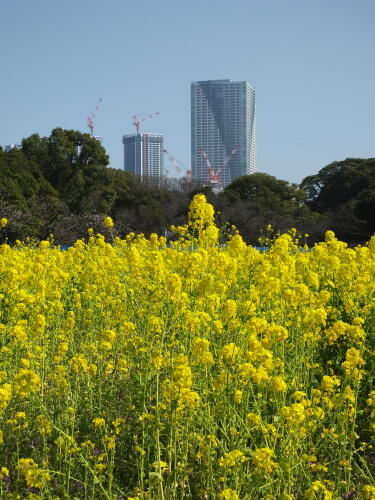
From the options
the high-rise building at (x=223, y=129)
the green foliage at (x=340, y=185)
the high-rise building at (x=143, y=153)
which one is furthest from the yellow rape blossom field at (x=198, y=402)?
the high-rise building at (x=143, y=153)

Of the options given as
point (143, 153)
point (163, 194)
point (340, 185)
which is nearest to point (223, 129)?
point (143, 153)

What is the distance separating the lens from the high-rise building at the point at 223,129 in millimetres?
79031

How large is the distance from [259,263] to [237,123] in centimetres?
8118

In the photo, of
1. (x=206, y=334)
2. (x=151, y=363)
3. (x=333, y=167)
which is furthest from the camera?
(x=333, y=167)

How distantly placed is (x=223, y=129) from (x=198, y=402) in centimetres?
8237

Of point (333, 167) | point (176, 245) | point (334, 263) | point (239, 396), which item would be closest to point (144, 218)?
point (333, 167)

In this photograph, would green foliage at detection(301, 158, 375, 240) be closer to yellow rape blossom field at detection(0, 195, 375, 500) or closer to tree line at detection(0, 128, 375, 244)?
tree line at detection(0, 128, 375, 244)

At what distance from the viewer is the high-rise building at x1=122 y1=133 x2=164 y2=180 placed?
107 metres

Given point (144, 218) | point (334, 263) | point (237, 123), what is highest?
point (237, 123)

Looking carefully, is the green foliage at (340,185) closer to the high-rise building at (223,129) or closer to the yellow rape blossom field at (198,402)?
the yellow rape blossom field at (198,402)

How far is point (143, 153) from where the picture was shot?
4250 inches

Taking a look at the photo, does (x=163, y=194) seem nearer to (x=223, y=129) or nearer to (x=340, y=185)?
(x=340, y=185)

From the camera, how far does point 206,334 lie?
333cm

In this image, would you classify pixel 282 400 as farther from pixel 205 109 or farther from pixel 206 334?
pixel 205 109
